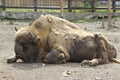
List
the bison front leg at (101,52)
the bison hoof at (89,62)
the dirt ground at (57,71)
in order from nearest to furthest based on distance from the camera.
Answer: the dirt ground at (57,71) → the bison hoof at (89,62) → the bison front leg at (101,52)

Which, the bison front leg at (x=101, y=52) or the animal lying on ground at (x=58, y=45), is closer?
the animal lying on ground at (x=58, y=45)

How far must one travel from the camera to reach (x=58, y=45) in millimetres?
8711

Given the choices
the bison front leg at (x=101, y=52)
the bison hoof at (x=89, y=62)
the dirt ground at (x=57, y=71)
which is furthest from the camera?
the bison front leg at (x=101, y=52)

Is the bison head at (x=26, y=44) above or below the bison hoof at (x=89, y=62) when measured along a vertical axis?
above

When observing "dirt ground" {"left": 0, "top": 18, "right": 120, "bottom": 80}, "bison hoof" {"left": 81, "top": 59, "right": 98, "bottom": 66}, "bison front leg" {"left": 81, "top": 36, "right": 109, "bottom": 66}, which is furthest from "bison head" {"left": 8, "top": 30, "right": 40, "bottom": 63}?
"bison front leg" {"left": 81, "top": 36, "right": 109, "bottom": 66}

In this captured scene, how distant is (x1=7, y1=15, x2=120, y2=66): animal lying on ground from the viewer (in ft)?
28.5

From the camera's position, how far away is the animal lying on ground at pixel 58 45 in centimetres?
867

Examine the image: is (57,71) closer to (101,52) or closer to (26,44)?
(26,44)

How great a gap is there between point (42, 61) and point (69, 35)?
774 mm

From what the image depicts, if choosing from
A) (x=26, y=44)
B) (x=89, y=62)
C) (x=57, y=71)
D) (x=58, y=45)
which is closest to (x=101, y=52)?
(x=89, y=62)

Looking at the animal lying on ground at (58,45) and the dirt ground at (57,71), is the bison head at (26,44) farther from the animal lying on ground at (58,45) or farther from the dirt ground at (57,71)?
the dirt ground at (57,71)

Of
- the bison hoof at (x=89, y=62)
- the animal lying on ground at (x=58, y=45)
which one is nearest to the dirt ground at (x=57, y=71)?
the bison hoof at (x=89, y=62)

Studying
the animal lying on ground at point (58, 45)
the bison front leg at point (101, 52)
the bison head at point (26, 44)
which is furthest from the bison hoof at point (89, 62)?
the bison head at point (26, 44)

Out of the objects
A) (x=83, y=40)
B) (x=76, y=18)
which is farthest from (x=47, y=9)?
(x=83, y=40)
